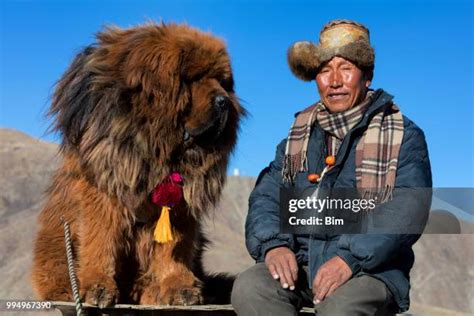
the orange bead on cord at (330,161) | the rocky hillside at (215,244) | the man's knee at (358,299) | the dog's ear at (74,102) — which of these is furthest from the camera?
the rocky hillside at (215,244)

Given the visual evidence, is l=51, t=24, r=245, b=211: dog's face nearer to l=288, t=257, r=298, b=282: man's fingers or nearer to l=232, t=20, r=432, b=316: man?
l=232, t=20, r=432, b=316: man

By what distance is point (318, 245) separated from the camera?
357 centimetres

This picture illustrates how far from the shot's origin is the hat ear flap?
12.9 ft

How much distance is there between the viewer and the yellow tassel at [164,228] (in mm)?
4074

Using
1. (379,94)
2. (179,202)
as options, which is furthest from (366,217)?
(179,202)

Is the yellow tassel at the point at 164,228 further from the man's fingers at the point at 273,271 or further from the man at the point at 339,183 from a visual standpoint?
the man's fingers at the point at 273,271

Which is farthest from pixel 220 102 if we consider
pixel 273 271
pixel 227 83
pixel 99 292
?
pixel 99 292

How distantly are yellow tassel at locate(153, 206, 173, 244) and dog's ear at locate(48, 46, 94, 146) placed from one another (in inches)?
28.3

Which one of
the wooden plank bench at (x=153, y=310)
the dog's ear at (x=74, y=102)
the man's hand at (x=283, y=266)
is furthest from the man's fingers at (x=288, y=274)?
the dog's ear at (x=74, y=102)

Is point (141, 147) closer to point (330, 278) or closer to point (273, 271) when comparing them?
point (273, 271)

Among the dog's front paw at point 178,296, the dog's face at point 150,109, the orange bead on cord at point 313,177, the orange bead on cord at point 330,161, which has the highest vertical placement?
the dog's face at point 150,109

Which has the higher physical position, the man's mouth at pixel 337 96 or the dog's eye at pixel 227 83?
the dog's eye at pixel 227 83

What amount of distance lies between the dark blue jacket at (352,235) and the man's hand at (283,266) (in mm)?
88

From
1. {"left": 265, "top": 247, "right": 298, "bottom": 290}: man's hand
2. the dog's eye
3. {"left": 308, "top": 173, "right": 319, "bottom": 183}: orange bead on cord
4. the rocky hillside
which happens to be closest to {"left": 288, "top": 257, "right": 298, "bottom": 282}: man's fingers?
{"left": 265, "top": 247, "right": 298, "bottom": 290}: man's hand
